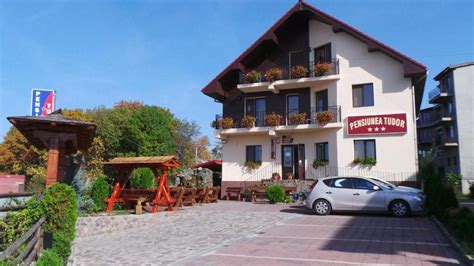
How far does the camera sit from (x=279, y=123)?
25047 millimetres

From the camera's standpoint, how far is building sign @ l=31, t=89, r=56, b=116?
24203 mm

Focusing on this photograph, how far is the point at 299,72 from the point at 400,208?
40.2 feet

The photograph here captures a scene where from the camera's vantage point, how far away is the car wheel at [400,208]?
47.8ft

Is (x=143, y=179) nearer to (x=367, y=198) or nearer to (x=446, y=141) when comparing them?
(x=367, y=198)

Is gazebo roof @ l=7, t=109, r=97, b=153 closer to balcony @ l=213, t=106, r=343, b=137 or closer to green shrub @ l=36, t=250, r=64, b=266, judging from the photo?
green shrub @ l=36, t=250, r=64, b=266

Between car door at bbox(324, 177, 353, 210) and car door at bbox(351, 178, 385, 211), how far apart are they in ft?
0.61

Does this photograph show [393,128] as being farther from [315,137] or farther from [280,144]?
[280,144]

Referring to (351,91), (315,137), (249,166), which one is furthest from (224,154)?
(351,91)

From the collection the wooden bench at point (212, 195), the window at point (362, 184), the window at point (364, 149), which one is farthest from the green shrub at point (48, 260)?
the window at point (364, 149)

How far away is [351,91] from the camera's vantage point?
23.7 metres

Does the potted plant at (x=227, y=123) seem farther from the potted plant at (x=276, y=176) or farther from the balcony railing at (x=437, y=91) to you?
the balcony railing at (x=437, y=91)

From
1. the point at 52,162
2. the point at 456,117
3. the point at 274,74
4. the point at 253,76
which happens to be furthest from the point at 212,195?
the point at 456,117

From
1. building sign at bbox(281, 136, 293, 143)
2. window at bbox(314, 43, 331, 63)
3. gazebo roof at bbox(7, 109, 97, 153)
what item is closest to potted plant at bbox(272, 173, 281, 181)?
building sign at bbox(281, 136, 293, 143)

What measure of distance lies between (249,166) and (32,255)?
19945 millimetres
